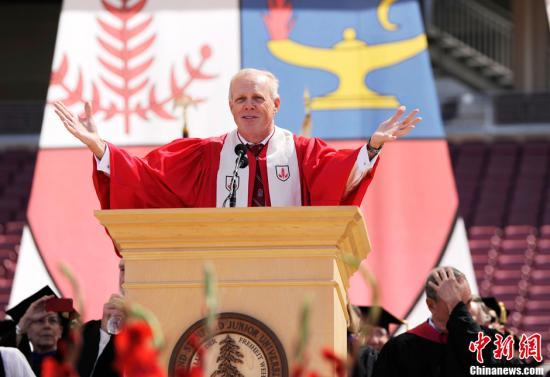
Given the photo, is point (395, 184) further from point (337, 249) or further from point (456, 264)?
point (337, 249)

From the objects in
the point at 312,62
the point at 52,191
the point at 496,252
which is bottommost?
the point at 496,252

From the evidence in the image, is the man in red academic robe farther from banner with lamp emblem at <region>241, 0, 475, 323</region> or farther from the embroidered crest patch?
banner with lamp emblem at <region>241, 0, 475, 323</region>

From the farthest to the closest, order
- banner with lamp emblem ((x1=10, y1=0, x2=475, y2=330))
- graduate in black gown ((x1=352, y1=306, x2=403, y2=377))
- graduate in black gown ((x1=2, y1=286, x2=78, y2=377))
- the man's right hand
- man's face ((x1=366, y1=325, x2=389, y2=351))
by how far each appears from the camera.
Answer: banner with lamp emblem ((x1=10, y1=0, x2=475, y2=330))
man's face ((x1=366, y1=325, x2=389, y2=351))
graduate in black gown ((x1=2, y1=286, x2=78, y2=377))
graduate in black gown ((x1=352, y1=306, x2=403, y2=377))
the man's right hand

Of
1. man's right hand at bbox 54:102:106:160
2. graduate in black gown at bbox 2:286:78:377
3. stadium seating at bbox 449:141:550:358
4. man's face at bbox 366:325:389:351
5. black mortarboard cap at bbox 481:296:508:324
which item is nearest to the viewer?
man's right hand at bbox 54:102:106:160

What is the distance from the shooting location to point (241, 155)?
5051 mm

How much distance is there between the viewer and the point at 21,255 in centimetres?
919

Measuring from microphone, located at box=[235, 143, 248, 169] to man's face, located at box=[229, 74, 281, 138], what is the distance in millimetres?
92

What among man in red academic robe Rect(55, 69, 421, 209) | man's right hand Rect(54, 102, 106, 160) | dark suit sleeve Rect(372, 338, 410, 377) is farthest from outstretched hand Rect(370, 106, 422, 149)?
man's right hand Rect(54, 102, 106, 160)

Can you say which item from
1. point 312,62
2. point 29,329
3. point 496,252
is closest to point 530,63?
point 496,252

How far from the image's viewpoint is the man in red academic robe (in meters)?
4.78

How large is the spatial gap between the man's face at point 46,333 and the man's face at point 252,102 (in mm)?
1425

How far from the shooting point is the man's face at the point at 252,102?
4836mm

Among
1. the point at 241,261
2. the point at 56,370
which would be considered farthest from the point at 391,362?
the point at 56,370

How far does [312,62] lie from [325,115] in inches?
16.6
